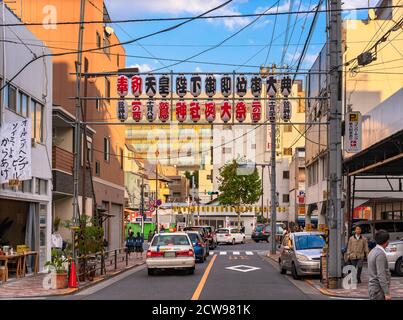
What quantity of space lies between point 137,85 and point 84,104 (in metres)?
5.84

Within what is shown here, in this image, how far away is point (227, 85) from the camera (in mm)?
24422

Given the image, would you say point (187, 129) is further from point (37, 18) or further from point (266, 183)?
point (37, 18)

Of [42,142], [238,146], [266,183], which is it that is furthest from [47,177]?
[238,146]

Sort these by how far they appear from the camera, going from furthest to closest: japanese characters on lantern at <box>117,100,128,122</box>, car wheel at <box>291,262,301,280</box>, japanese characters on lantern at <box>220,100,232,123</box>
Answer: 1. japanese characters on lantern at <box>220,100,232,123</box>
2. japanese characters on lantern at <box>117,100,128,122</box>
3. car wheel at <box>291,262,301,280</box>

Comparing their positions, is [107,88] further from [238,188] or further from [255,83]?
[238,188]

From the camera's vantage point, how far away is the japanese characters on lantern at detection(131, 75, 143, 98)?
2443cm

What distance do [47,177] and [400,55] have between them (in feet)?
85.4

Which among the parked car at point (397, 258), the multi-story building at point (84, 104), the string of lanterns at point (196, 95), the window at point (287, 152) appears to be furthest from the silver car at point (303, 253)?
the window at point (287, 152)

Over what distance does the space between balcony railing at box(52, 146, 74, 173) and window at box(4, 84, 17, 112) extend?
6.48 metres

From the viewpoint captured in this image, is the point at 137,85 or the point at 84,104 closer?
the point at 137,85

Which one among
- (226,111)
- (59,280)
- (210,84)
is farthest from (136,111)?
(59,280)

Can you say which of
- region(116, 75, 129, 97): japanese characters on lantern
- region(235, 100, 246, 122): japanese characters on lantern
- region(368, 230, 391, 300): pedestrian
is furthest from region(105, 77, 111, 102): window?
region(368, 230, 391, 300): pedestrian

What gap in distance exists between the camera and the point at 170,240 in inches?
917

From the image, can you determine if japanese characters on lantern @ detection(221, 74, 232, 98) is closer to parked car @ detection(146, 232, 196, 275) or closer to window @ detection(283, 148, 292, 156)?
parked car @ detection(146, 232, 196, 275)
